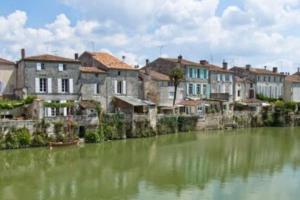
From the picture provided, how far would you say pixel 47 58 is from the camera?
41406mm

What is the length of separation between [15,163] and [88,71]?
1570 centimetres

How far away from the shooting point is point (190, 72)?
189ft

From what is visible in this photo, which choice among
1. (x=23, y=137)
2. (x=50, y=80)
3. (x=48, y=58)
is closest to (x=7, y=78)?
(x=50, y=80)

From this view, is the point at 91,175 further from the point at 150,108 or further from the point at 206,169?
the point at 150,108

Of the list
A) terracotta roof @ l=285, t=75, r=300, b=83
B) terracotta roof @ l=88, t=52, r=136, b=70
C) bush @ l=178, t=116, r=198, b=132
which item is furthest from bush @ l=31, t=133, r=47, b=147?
terracotta roof @ l=285, t=75, r=300, b=83

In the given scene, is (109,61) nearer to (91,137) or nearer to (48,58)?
(48,58)

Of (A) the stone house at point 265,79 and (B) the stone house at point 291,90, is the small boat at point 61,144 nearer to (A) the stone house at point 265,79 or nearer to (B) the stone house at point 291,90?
(A) the stone house at point 265,79

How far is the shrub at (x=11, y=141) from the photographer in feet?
113

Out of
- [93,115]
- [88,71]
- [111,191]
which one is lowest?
[111,191]

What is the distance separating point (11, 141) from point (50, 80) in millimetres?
8630

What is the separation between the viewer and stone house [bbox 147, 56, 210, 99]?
186 ft

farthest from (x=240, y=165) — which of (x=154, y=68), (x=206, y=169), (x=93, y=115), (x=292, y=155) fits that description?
(x=154, y=68)

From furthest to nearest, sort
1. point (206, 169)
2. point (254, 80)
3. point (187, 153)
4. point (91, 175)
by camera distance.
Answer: point (254, 80), point (187, 153), point (206, 169), point (91, 175)

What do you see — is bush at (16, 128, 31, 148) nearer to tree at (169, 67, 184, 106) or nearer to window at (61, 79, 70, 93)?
window at (61, 79, 70, 93)
